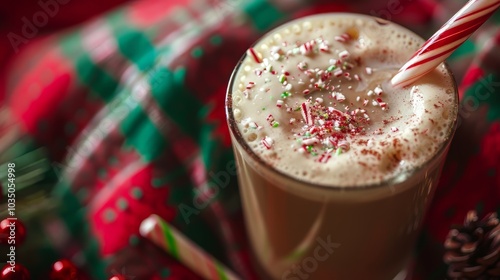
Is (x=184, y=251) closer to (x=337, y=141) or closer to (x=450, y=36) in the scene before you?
(x=337, y=141)

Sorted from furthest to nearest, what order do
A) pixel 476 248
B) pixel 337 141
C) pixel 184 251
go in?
pixel 184 251, pixel 476 248, pixel 337 141

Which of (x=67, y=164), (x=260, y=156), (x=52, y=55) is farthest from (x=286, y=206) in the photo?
(x=52, y=55)

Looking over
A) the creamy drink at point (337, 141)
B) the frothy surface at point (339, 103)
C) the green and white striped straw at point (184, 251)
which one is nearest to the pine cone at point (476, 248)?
the creamy drink at point (337, 141)

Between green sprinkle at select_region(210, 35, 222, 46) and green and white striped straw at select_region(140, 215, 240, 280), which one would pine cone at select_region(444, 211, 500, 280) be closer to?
green and white striped straw at select_region(140, 215, 240, 280)

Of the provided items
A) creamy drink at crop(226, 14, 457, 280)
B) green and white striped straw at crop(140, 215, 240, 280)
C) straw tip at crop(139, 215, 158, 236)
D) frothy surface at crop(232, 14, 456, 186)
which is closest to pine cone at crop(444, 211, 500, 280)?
creamy drink at crop(226, 14, 457, 280)

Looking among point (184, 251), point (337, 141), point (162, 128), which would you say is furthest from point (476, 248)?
point (162, 128)
